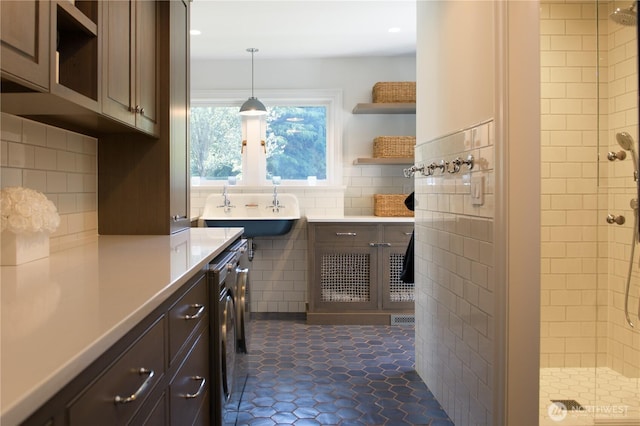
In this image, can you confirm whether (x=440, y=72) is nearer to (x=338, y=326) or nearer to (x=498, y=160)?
(x=498, y=160)

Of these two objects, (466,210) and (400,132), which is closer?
(466,210)

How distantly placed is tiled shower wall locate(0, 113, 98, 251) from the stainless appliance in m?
0.69

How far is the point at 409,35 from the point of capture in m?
4.00

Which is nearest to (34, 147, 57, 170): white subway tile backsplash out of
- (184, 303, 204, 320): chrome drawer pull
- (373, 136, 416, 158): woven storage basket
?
(184, 303, 204, 320): chrome drawer pull

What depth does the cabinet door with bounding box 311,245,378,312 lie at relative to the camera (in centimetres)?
409

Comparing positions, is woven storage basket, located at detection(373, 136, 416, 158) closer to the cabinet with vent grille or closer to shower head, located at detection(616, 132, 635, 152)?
the cabinet with vent grille

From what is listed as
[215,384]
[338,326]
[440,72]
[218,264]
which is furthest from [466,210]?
[338,326]

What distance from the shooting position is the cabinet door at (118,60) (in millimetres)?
1734

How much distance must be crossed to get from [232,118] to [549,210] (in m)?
2.93

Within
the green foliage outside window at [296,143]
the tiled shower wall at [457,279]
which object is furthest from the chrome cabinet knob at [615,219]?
the green foliage outside window at [296,143]

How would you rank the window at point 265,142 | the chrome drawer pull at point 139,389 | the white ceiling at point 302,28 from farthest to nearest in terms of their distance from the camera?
the window at point 265,142, the white ceiling at point 302,28, the chrome drawer pull at point 139,389

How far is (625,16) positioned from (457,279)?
1.27 m

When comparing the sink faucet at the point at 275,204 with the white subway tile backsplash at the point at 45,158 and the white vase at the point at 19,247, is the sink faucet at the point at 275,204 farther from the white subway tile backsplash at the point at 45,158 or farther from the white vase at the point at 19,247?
the white vase at the point at 19,247

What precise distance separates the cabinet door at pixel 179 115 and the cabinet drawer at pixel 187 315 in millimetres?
954
